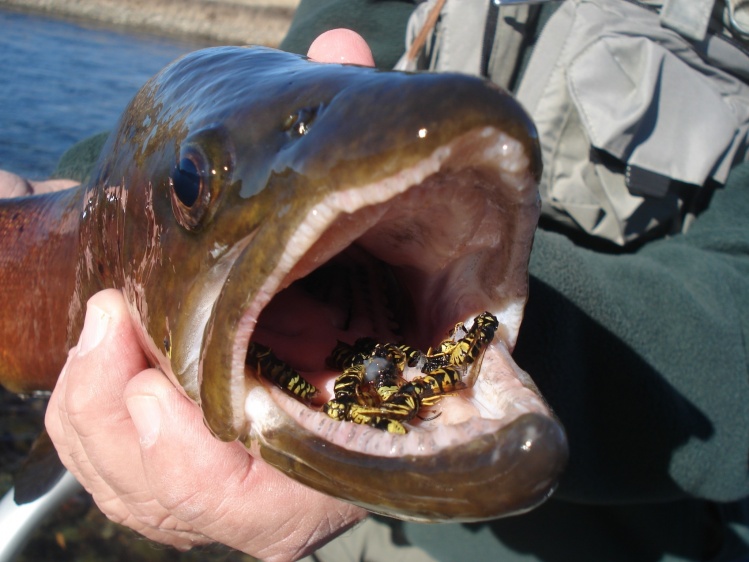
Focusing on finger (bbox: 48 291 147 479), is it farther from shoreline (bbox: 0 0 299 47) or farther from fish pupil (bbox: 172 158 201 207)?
shoreline (bbox: 0 0 299 47)

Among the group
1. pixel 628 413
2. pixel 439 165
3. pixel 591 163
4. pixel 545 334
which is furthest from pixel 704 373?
pixel 439 165

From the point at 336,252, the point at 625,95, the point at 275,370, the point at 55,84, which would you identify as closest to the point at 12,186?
the point at 275,370

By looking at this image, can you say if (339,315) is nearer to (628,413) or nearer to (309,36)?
(628,413)

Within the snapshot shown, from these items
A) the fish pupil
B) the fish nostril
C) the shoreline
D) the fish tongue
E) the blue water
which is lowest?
the shoreline

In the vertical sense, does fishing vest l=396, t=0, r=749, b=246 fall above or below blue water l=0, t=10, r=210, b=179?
above

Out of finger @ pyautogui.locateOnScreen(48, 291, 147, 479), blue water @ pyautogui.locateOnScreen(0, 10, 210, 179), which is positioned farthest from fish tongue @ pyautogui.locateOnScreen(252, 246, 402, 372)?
blue water @ pyautogui.locateOnScreen(0, 10, 210, 179)

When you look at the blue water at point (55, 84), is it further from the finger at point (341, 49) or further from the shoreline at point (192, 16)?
the finger at point (341, 49)

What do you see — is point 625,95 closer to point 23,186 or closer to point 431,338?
point 431,338

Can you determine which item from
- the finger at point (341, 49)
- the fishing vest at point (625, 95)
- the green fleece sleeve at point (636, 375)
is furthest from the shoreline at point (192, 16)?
the green fleece sleeve at point (636, 375)
